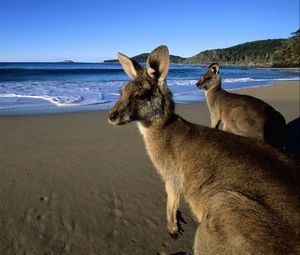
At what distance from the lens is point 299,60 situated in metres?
90.8

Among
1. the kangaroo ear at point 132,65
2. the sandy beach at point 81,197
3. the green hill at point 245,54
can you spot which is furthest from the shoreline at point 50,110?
the green hill at point 245,54

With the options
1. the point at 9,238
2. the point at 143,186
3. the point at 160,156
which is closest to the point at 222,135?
the point at 160,156

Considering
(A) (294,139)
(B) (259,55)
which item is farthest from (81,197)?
(B) (259,55)

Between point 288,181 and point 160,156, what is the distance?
1.63 meters

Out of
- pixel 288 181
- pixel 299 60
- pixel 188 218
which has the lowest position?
pixel 299 60

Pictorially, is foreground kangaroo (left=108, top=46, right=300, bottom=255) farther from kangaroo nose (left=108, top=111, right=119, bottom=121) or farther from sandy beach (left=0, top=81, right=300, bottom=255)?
sandy beach (left=0, top=81, right=300, bottom=255)

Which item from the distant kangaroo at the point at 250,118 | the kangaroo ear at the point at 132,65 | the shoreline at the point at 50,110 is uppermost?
the kangaroo ear at the point at 132,65

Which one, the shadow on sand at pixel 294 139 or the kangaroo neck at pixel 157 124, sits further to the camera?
the shadow on sand at pixel 294 139

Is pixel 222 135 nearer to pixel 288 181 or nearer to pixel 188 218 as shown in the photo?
pixel 288 181

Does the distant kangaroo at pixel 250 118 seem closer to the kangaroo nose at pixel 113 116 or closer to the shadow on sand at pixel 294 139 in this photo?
the shadow on sand at pixel 294 139

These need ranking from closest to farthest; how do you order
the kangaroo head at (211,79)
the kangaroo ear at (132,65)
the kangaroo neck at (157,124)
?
the kangaroo neck at (157,124), the kangaroo ear at (132,65), the kangaroo head at (211,79)

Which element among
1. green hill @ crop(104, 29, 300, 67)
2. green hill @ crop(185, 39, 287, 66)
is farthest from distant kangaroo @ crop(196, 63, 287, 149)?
green hill @ crop(185, 39, 287, 66)

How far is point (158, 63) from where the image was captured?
4.12m

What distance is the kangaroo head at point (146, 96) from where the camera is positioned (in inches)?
161
